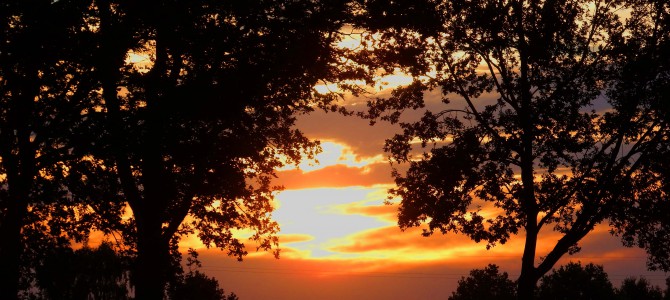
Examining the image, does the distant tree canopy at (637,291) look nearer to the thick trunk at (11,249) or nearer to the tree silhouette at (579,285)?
the tree silhouette at (579,285)

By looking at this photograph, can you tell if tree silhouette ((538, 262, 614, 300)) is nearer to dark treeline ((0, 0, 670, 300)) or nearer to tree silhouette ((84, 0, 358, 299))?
dark treeline ((0, 0, 670, 300))

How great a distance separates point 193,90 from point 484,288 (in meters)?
99.3

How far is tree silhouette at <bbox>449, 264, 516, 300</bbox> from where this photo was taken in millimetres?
113812

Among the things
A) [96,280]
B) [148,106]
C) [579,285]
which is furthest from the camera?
[579,285]

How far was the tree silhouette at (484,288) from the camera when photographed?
11381 centimetres

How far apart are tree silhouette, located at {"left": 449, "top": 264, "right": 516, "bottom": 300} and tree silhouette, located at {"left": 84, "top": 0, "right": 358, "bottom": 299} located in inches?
3673

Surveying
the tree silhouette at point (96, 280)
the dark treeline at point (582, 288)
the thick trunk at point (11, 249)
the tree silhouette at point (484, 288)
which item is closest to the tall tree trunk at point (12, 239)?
the thick trunk at point (11, 249)

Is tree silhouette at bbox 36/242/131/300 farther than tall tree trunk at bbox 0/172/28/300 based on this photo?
Yes

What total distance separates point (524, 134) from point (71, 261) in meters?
18.7

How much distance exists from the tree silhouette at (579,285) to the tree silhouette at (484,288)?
14.6 meters

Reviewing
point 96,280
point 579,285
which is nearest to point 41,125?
point 96,280

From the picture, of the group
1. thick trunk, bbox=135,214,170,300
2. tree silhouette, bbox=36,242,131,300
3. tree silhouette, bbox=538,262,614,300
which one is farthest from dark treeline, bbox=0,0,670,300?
tree silhouette, bbox=538,262,614,300

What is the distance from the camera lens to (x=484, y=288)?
4520 inches

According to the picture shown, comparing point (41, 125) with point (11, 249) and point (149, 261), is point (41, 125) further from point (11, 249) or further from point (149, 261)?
point (149, 261)
